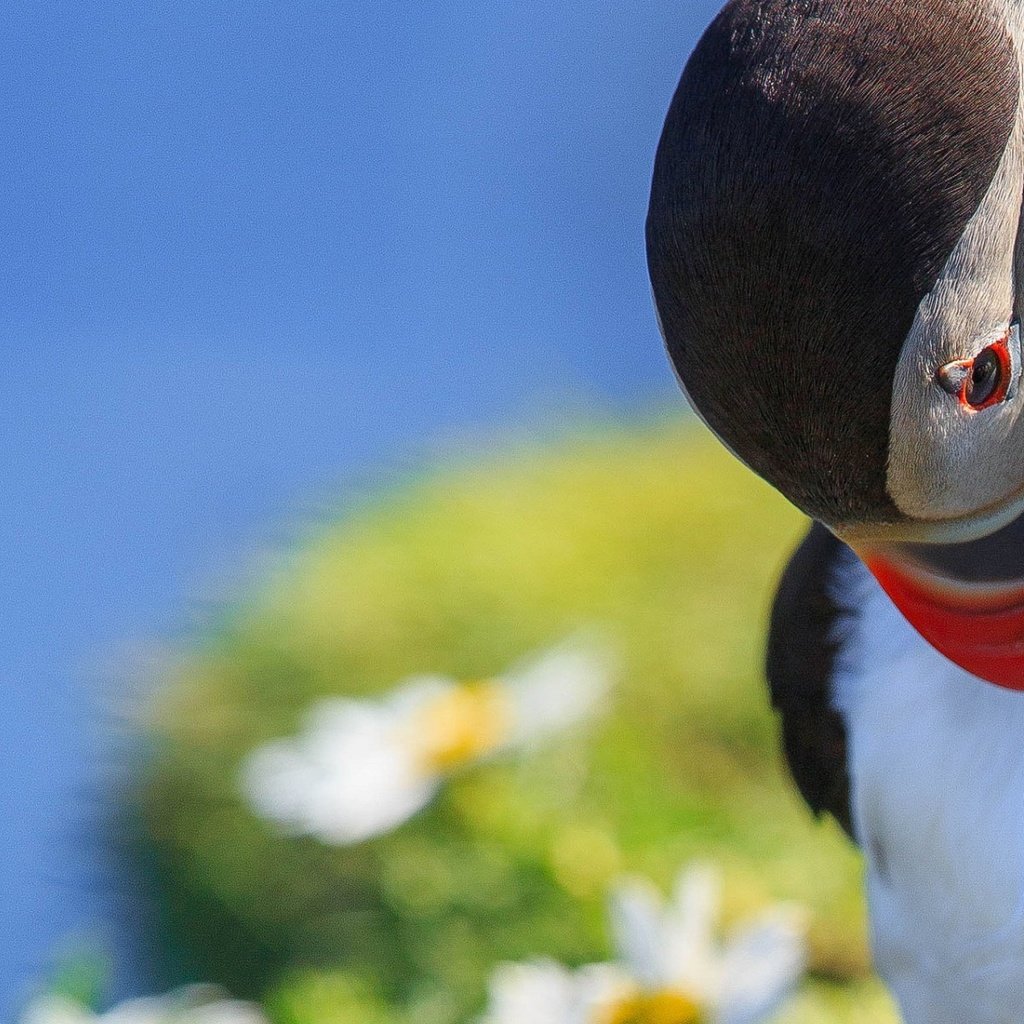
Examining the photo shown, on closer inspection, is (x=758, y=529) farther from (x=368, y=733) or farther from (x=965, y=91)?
(x=965, y=91)

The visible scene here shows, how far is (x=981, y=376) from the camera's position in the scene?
50 cm

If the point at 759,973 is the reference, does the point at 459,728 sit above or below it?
above

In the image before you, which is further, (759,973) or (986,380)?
(759,973)

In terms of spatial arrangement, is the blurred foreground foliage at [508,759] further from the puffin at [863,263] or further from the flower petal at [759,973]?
the puffin at [863,263]

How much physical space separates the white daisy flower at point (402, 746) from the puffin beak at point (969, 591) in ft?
1.80

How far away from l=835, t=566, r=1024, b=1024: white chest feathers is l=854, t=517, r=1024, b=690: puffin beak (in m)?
0.07

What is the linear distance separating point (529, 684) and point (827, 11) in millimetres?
782

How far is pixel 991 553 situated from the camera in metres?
0.58

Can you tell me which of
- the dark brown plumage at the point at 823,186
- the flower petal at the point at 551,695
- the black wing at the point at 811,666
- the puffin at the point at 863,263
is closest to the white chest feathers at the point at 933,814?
the black wing at the point at 811,666

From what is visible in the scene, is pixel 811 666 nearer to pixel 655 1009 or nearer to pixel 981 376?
pixel 655 1009

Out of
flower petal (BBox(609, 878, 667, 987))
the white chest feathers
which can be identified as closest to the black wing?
the white chest feathers

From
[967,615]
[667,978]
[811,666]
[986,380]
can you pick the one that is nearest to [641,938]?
[667,978]

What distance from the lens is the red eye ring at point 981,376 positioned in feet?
1.60

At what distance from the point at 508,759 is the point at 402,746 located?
8cm
